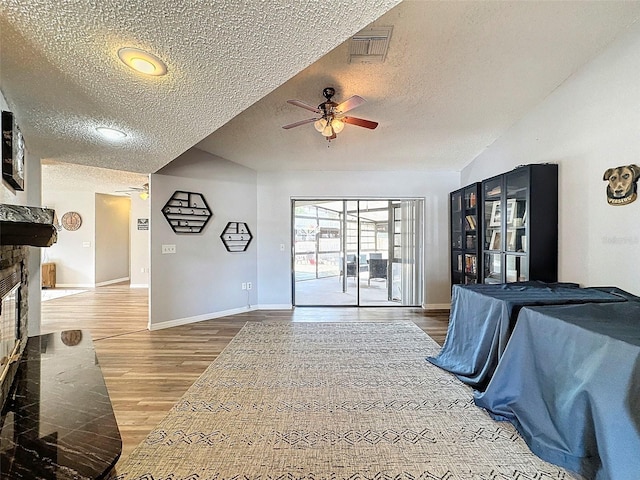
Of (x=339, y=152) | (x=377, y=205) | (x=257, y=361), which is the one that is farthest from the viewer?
(x=377, y=205)

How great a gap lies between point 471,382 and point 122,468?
8.02 ft

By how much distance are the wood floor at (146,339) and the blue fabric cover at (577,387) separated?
170 centimetres

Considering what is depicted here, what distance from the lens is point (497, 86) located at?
3.11m

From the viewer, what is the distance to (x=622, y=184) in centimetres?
246

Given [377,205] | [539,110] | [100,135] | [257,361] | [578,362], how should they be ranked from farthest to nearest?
1. [377,205]
2. [539,110]
3. [257,361]
4. [100,135]
5. [578,362]

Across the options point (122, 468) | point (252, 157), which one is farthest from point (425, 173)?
point (122, 468)

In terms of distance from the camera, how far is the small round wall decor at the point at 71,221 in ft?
24.8

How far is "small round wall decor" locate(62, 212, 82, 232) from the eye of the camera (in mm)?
7572

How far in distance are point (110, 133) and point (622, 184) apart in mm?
4316

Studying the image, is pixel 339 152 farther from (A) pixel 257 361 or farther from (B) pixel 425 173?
(A) pixel 257 361

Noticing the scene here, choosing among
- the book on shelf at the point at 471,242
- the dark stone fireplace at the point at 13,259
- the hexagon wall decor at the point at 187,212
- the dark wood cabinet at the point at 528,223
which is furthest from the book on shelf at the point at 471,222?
the dark stone fireplace at the point at 13,259

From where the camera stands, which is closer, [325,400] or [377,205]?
[325,400]

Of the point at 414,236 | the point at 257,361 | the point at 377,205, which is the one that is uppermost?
the point at 377,205

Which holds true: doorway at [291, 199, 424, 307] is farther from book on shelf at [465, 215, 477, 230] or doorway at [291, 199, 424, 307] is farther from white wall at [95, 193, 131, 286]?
white wall at [95, 193, 131, 286]
